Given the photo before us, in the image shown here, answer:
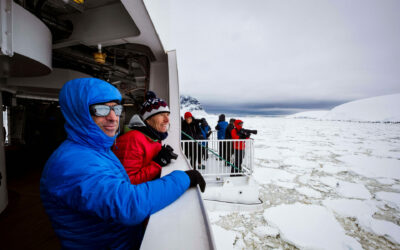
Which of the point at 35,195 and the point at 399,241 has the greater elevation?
the point at 35,195

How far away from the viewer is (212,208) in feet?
13.6

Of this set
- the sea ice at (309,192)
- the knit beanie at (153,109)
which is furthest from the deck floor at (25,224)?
the sea ice at (309,192)

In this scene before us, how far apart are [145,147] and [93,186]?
2.57 feet

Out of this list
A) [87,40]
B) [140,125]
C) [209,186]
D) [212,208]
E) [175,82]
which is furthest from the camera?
[209,186]

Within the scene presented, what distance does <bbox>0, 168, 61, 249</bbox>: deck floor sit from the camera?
241cm

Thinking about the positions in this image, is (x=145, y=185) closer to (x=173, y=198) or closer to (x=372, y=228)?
(x=173, y=198)

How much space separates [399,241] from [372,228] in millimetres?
399

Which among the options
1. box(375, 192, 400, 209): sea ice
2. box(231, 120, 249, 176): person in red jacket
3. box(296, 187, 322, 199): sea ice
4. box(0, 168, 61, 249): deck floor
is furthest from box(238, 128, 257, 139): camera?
box(0, 168, 61, 249): deck floor

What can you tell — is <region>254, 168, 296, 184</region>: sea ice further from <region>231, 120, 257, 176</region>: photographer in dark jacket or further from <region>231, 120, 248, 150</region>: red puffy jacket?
<region>231, 120, 248, 150</region>: red puffy jacket

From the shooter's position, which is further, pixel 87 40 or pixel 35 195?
pixel 35 195

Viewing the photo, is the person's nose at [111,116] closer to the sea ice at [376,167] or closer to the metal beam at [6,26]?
the metal beam at [6,26]

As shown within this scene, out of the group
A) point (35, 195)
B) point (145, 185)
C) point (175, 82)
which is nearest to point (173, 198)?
point (145, 185)

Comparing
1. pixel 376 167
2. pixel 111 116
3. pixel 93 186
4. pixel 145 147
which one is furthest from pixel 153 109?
pixel 376 167

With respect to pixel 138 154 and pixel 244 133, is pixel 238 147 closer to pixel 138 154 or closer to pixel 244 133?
pixel 244 133
